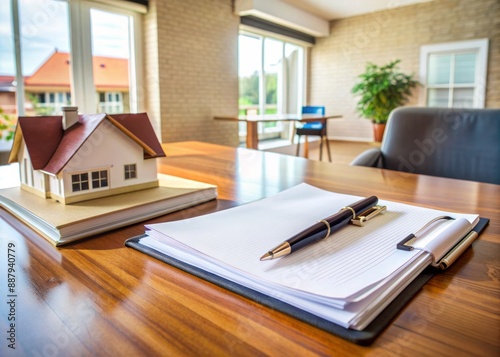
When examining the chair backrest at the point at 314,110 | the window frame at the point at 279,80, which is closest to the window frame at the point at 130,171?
the chair backrest at the point at 314,110

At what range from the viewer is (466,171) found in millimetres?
1446

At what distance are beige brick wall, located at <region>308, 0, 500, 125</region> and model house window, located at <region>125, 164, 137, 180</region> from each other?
6.84 metres

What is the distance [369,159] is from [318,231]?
3.74 feet

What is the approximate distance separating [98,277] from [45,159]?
0.29 m

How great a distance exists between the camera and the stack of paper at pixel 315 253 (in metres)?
0.34

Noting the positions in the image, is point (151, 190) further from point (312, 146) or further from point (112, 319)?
point (312, 146)

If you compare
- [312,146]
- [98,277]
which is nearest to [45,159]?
[98,277]

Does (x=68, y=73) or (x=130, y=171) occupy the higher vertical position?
(x=68, y=73)

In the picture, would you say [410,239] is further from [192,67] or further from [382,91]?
[382,91]

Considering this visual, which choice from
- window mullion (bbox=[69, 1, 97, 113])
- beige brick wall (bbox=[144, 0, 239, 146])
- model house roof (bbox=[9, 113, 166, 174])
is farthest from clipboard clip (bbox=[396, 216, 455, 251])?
beige brick wall (bbox=[144, 0, 239, 146])

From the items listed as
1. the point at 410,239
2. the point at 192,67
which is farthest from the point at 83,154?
the point at 192,67

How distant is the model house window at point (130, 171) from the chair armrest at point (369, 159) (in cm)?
100

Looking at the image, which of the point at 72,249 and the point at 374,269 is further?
the point at 72,249

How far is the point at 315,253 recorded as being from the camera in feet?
1.40
